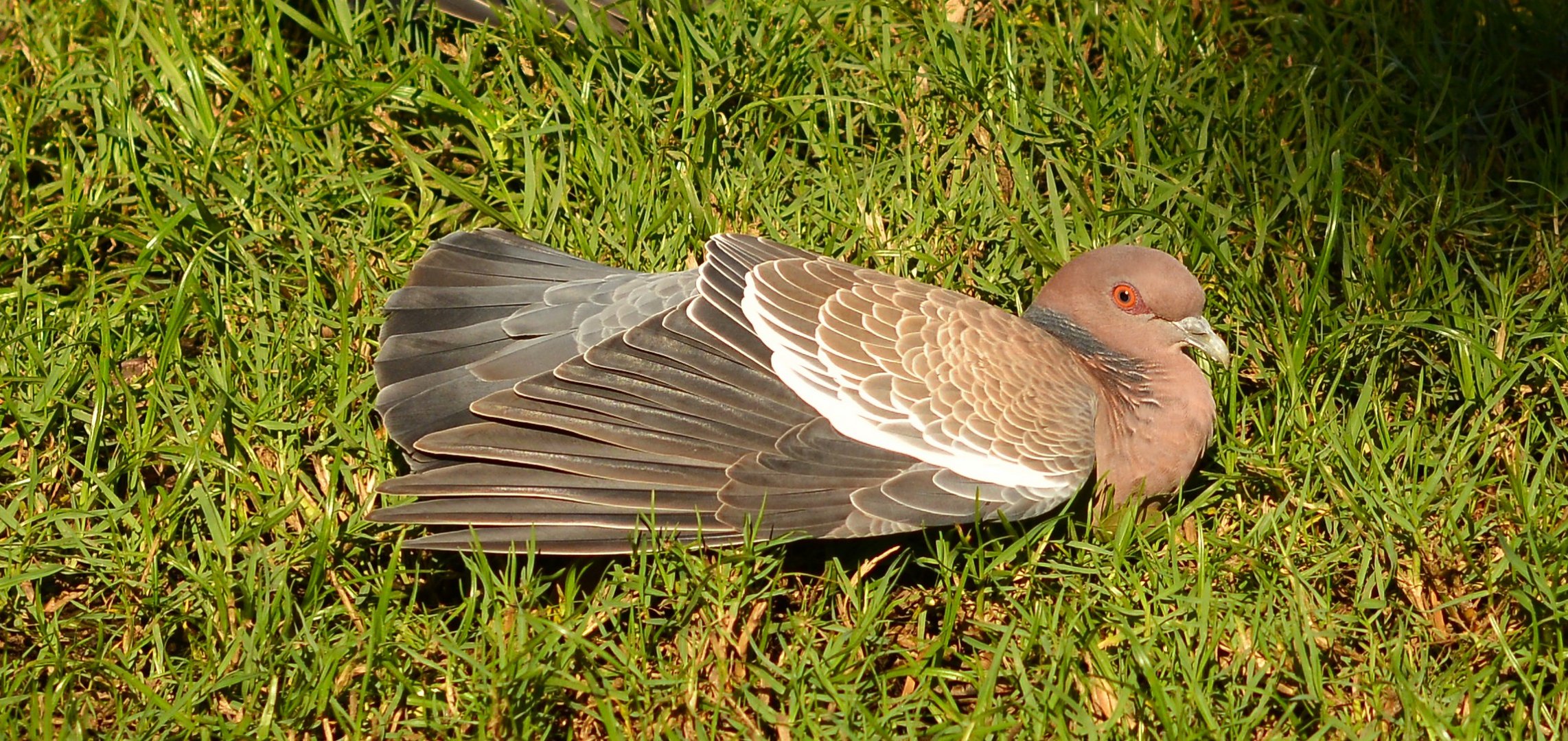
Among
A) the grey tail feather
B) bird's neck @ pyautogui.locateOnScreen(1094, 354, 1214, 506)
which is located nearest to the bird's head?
bird's neck @ pyautogui.locateOnScreen(1094, 354, 1214, 506)

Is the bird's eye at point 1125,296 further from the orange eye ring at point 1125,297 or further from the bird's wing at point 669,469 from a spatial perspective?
the bird's wing at point 669,469

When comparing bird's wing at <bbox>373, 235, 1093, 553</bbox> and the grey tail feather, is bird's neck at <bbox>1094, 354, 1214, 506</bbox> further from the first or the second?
the grey tail feather

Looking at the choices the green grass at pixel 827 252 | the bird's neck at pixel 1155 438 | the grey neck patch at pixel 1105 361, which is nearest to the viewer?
the green grass at pixel 827 252

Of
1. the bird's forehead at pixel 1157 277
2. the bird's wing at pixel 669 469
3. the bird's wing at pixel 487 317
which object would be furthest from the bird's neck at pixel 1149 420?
the bird's wing at pixel 487 317

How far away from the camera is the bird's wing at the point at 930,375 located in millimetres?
3455

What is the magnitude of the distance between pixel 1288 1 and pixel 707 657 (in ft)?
9.88

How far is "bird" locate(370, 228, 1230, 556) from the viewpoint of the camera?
3355mm

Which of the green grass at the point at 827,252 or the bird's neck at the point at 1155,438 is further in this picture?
the bird's neck at the point at 1155,438

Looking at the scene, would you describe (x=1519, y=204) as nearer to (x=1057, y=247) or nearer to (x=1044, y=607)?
(x=1057, y=247)

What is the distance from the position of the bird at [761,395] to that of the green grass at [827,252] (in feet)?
0.55

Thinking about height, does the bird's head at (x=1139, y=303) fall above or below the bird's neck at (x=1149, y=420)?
above

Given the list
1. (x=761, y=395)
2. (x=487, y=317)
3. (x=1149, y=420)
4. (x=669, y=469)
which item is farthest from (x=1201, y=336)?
(x=487, y=317)

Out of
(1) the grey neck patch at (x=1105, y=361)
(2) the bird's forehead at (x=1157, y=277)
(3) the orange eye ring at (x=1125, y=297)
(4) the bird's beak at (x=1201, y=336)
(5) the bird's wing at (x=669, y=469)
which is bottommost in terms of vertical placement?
(5) the bird's wing at (x=669, y=469)

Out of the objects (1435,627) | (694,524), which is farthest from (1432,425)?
(694,524)
